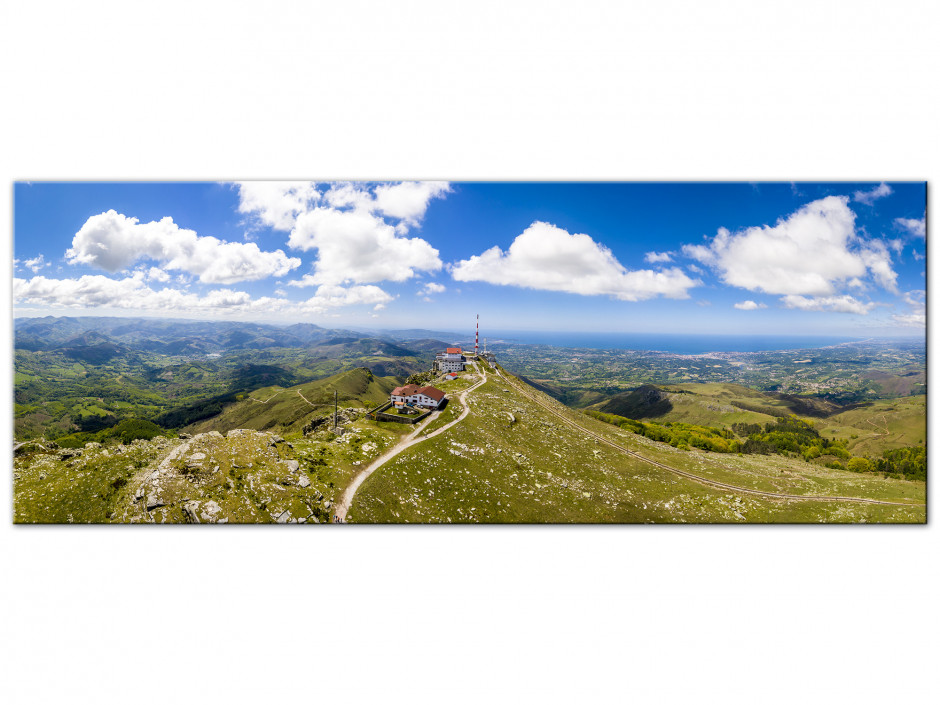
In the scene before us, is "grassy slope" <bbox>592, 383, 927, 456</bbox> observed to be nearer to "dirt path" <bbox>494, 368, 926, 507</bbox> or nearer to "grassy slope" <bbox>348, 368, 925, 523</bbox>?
"grassy slope" <bbox>348, 368, 925, 523</bbox>

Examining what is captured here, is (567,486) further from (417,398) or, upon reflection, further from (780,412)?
(780,412)

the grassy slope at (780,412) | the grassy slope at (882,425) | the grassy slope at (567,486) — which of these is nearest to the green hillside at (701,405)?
the grassy slope at (780,412)

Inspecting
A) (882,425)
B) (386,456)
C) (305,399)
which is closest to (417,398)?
(386,456)

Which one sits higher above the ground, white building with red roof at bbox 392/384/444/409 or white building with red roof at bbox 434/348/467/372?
white building with red roof at bbox 434/348/467/372

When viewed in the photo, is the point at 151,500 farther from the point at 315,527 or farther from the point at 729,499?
the point at 729,499

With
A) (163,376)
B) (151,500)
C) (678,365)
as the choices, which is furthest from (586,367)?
(163,376)

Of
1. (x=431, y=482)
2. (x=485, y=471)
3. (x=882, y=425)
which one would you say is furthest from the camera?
(x=882, y=425)

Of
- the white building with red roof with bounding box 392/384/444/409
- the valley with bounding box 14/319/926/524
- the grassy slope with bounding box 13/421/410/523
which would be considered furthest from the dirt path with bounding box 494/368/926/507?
the grassy slope with bounding box 13/421/410/523
